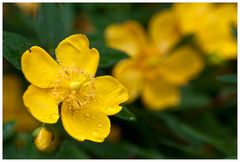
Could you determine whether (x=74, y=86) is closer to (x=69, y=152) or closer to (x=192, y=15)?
(x=69, y=152)

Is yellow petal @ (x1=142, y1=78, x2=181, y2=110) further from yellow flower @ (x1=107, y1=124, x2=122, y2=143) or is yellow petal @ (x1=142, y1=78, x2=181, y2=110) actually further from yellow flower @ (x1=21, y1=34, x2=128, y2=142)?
yellow flower @ (x1=21, y1=34, x2=128, y2=142)

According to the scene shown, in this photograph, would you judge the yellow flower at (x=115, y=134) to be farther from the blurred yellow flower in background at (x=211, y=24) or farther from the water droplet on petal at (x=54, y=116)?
the water droplet on petal at (x=54, y=116)

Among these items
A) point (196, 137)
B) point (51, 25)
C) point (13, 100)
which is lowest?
point (13, 100)

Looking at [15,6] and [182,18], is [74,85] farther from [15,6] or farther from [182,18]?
[182,18]

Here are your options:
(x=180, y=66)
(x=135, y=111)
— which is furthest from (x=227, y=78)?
(x=180, y=66)

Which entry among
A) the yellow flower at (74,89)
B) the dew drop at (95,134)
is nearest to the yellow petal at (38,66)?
the yellow flower at (74,89)

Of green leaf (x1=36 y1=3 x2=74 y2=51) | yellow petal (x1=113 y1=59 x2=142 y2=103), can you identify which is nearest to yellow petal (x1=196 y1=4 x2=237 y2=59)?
yellow petal (x1=113 y1=59 x2=142 y2=103)
